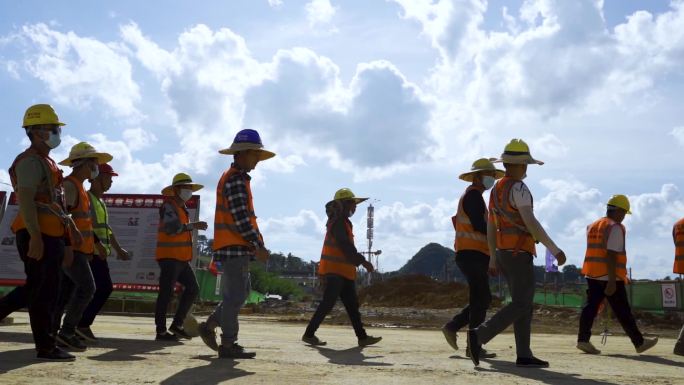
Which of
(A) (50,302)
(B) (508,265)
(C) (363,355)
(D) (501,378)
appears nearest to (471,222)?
(B) (508,265)

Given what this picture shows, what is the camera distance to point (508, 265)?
5.89 metres

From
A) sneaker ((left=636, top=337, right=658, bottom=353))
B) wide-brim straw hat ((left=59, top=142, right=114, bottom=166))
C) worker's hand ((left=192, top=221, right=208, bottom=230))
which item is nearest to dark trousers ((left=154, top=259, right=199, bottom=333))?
worker's hand ((left=192, top=221, right=208, bottom=230))

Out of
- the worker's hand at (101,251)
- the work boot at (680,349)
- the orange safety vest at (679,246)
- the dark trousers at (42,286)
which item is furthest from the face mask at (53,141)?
the orange safety vest at (679,246)

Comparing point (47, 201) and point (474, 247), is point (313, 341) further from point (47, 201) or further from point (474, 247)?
point (47, 201)

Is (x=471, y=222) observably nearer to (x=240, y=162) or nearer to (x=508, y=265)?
(x=508, y=265)

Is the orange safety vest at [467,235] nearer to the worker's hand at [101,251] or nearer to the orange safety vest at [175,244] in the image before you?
the orange safety vest at [175,244]

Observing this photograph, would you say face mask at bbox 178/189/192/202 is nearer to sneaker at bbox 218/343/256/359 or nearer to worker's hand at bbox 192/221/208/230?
worker's hand at bbox 192/221/208/230

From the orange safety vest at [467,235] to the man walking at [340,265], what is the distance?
5.59 ft

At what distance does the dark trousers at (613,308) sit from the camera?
7883 mm

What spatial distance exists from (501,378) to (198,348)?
3539 millimetres

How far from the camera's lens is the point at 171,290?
8578 millimetres

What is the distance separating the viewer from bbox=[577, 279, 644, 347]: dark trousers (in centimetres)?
788

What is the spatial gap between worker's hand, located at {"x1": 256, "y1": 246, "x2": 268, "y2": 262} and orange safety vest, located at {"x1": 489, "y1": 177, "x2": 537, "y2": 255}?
196 centimetres

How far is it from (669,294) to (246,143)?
19.0 meters
